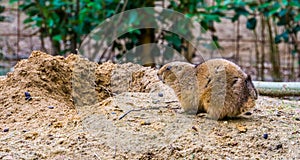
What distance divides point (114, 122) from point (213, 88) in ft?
1.70

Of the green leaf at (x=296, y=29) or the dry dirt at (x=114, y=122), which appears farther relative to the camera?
the green leaf at (x=296, y=29)

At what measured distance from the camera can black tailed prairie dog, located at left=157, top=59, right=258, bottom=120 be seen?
2609 millimetres

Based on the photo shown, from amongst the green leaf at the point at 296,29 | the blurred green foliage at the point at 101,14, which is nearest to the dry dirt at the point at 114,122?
the blurred green foliage at the point at 101,14

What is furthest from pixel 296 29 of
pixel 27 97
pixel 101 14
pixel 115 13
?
pixel 27 97

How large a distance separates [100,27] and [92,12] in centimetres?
23

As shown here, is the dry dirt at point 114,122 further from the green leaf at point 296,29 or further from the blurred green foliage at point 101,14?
the green leaf at point 296,29

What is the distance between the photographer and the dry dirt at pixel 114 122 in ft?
7.73

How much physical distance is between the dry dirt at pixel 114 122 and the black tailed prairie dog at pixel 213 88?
0.20ft

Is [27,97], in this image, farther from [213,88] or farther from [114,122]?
[213,88]

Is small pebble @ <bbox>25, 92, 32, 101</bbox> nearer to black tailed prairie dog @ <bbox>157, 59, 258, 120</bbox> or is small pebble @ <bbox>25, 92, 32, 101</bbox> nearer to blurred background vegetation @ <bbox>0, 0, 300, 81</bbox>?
black tailed prairie dog @ <bbox>157, 59, 258, 120</bbox>

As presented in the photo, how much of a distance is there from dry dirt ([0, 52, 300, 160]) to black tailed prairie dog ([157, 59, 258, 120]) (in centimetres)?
6

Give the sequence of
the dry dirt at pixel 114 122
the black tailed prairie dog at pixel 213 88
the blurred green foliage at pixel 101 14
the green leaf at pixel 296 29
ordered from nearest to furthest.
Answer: the dry dirt at pixel 114 122 < the black tailed prairie dog at pixel 213 88 < the blurred green foliage at pixel 101 14 < the green leaf at pixel 296 29

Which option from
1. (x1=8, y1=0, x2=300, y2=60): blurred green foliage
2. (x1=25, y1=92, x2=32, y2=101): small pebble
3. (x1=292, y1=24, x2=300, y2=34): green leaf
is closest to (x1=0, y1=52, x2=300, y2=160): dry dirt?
(x1=25, y1=92, x2=32, y2=101): small pebble

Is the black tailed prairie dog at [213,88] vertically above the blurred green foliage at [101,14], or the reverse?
the blurred green foliage at [101,14]
